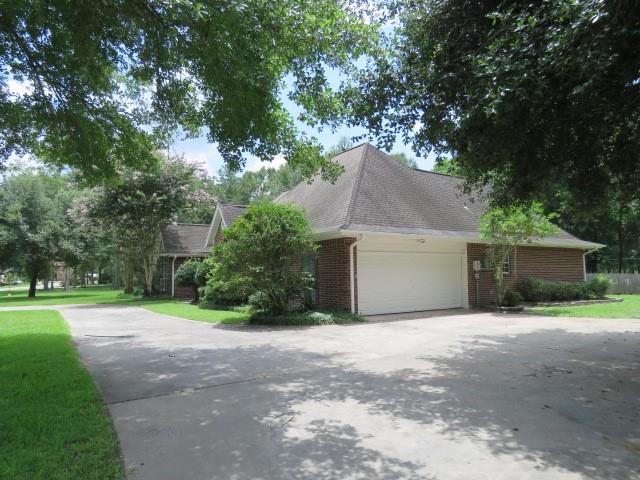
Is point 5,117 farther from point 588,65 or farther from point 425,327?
point 425,327

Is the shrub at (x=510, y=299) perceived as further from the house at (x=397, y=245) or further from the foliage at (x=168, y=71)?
the foliage at (x=168, y=71)

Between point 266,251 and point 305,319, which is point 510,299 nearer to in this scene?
point 305,319

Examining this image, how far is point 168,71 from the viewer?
726cm

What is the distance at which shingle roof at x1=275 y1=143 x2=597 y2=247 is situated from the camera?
13664 millimetres

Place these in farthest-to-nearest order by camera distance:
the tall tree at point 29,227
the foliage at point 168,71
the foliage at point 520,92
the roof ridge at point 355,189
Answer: the tall tree at point 29,227, the roof ridge at point 355,189, the foliage at point 168,71, the foliage at point 520,92

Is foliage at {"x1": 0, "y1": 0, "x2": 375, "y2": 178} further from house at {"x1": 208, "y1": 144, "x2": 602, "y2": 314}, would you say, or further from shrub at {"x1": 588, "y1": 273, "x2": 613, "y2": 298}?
shrub at {"x1": 588, "y1": 273, "x2": 613, "y2": 298}

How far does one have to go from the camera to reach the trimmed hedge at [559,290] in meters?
17.5

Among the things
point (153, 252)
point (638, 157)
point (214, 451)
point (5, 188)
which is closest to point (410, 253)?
point (638, 157)

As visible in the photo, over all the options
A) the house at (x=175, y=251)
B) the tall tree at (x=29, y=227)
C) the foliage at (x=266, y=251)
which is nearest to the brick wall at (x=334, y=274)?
the foliage at (x=266, y=251)

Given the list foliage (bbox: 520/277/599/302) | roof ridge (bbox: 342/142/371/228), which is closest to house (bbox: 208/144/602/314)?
roof ridge (bbox: 342/142/371/228)

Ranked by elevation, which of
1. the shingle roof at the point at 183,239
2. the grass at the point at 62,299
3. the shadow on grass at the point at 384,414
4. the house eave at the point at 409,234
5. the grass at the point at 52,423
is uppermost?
the shingle roof at the point at 183,239

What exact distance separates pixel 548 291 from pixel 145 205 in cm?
2077

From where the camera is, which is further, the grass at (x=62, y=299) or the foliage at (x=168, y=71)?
the grass at (x=62, y=299)

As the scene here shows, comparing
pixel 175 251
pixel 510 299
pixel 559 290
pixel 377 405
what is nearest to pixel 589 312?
pixel 510 299
